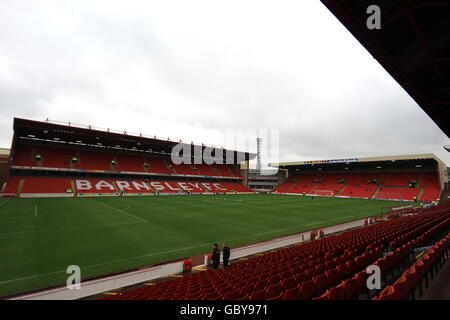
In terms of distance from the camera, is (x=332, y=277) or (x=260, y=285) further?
(x=332, y=277)

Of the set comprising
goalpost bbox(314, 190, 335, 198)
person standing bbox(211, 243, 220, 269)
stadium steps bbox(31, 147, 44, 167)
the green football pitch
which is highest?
stadium steps bbox(31, 147, 44, 167)

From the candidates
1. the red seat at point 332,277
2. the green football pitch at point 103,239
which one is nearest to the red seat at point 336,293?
the red seat at point 332,277

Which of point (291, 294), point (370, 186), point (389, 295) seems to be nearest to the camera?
point (389, 295)

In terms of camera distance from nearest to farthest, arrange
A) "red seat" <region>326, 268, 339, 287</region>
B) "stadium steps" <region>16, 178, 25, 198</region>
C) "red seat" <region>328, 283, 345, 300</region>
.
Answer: "red seat" <region>328, 283, 345, 300</region> → "red seat" <region>326, 268, 339, 287</region> → "stadium steps" <region>16, 178, 25, 198</region>

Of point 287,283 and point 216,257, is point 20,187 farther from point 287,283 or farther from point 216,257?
point 287,283

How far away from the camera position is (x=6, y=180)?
3572 cm

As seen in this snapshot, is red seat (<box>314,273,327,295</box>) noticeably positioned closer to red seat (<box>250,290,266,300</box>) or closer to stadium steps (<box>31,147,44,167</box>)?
red seat (<box>250,290,266,300</box>)
